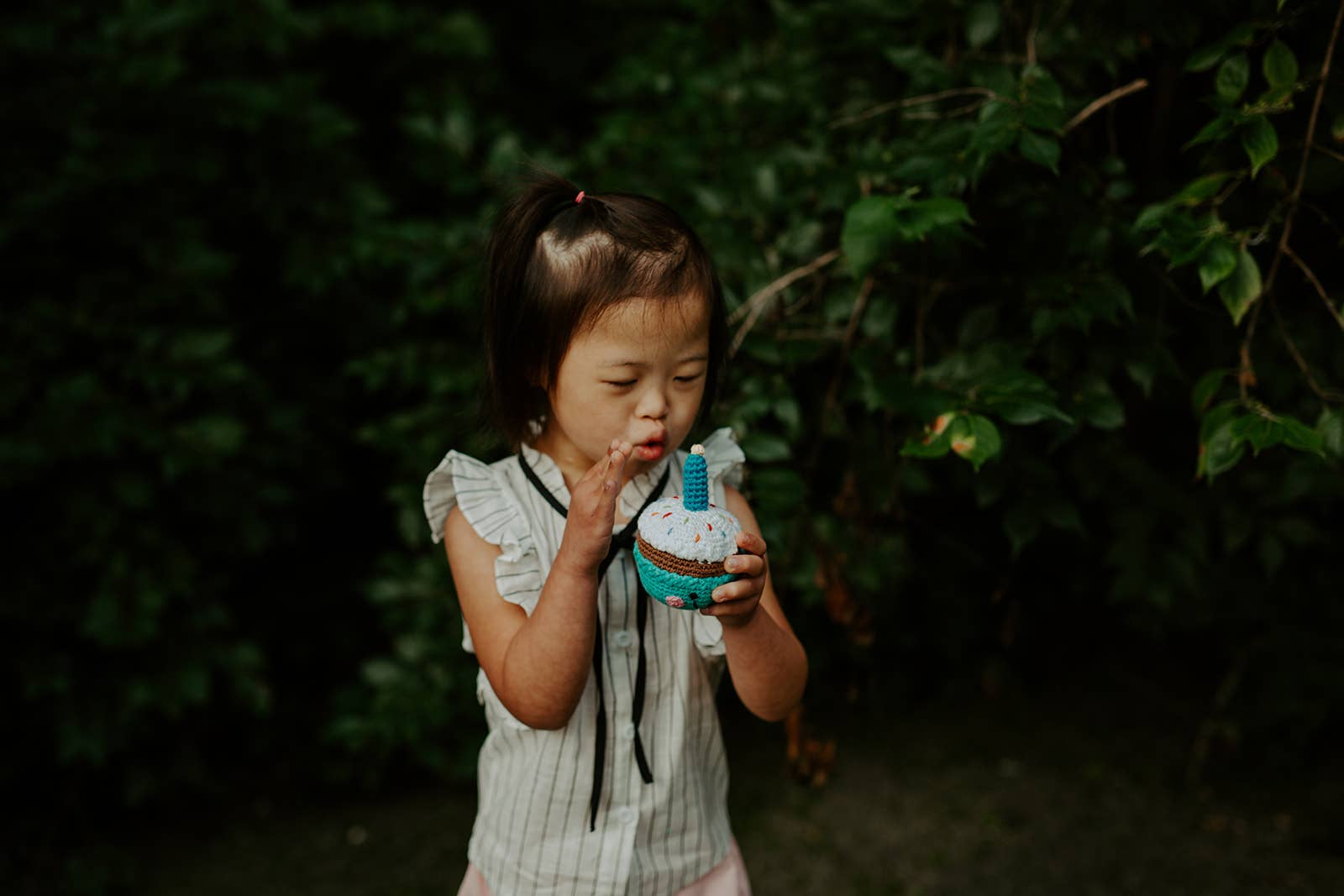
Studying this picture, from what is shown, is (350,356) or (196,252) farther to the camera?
(350,356)

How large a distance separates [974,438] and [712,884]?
0.72 meters

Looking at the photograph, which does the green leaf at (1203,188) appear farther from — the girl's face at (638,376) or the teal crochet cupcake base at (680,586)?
the teal crochet cupcake base at (680,586)

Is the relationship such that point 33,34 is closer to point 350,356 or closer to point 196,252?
point 196,252

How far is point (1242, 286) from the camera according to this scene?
1375 millimetres

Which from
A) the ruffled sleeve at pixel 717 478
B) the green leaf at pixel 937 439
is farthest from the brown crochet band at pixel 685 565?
the green leaf at pixel 937 439

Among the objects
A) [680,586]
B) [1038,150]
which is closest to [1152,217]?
[1038,150]

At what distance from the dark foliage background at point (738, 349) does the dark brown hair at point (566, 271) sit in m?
0.36

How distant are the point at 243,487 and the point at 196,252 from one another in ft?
2.05

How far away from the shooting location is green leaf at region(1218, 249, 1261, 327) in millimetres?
1367

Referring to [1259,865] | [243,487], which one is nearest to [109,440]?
[243,487]

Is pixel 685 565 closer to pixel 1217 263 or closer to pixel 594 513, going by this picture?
pixel 594 513

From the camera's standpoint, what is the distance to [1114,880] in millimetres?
2627

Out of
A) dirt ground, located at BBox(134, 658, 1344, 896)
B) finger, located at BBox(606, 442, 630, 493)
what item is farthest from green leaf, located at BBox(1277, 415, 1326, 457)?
dirt ground, located at BBox(134, 658, 1344, 896)

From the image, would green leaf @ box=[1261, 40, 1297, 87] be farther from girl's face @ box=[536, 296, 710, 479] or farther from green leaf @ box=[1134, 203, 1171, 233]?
girl's face @ box=[536, 296, 710, 479]
